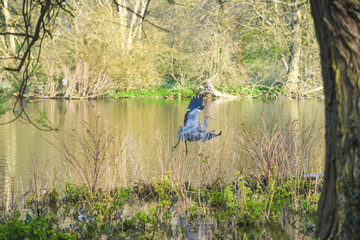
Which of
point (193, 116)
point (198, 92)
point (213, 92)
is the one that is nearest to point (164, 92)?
point (198, 92)

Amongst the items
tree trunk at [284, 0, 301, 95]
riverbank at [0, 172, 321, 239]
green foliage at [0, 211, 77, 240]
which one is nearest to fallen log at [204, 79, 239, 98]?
tree trunk at [284, 0, 301, 95]

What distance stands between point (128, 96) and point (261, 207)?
26.8 m

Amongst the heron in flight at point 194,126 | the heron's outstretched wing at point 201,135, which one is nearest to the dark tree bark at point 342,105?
the heron's outstretched wing at point 201,135

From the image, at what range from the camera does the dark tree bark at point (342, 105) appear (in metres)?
2.97

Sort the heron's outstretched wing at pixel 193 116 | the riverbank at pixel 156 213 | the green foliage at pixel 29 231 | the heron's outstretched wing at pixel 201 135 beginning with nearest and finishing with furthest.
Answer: the green foliage at pixel 29 231, the riverbank at pixel 156 213, the heron's outstretched wing at pixel 201 135, the heron's outstretched wing at pixel 193 116

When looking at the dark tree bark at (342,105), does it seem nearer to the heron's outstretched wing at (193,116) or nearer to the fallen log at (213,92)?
the heron's outstretched wing at (193,116)

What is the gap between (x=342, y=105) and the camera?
9.90ft

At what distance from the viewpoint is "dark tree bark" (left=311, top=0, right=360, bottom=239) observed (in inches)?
117

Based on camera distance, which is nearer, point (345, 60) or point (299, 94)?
point (345, 60)

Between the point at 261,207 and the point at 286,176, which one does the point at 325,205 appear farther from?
the point at 286,176

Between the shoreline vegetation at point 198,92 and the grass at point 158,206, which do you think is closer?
the grass at point 158,206

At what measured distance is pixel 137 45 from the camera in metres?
30.2

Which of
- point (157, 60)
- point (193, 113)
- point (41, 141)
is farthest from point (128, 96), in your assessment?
point (193, 113)

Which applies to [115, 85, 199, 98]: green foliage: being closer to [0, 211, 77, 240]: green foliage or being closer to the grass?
the grass
